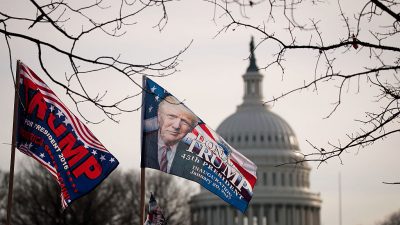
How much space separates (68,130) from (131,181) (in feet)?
299

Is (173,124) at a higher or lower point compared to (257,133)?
lower

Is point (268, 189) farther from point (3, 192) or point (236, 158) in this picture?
point (236, 158)

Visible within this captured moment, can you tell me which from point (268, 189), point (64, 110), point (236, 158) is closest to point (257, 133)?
point (268, 189)

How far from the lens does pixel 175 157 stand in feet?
80.0

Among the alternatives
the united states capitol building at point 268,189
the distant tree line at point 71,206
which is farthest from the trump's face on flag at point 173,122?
the united states capitol building at point 268,189

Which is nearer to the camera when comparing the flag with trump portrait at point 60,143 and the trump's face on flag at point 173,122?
the flag with trump portrait at point 60,143

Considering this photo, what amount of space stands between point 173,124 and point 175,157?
59 cm

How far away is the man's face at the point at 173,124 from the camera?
80.1ft

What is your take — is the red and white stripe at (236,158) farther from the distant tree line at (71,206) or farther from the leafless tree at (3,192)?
the leafless tree at (3,192)

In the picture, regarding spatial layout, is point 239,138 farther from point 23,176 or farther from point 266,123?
point 23,176

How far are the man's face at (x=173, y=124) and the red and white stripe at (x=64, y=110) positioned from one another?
254cm

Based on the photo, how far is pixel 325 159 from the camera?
14.7 meters

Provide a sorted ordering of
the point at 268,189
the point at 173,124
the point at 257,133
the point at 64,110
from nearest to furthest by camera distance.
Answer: the point at 64,110, the point at 173,124, the point at 268,189, the point at 257,133

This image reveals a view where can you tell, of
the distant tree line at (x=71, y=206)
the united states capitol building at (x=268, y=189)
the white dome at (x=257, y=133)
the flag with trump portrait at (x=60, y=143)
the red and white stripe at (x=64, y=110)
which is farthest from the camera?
the white dome at (x=257, y=133)
